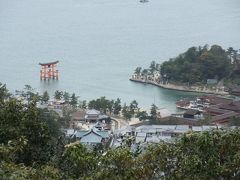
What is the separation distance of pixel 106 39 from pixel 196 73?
621cm

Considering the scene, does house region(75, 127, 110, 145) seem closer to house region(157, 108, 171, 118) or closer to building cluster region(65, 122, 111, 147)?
building cluster region(65, 122, 111, 147)

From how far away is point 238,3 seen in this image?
93.6 feet

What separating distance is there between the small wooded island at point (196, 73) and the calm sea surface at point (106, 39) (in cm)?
34

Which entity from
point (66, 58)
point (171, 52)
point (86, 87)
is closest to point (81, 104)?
point (86, 87)

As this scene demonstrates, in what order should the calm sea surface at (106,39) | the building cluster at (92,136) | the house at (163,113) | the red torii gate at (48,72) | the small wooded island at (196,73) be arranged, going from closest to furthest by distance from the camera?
the building cluster at (92,136) < the house at (163,113) < the small wooded island at (196,73) < the calm sea surface at (106,39) < the red torii gate at (48,72)

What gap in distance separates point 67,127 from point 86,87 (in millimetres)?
3548

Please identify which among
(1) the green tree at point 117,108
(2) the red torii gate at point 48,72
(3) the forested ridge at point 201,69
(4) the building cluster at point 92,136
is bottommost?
(4) the building cluster at point 92,136

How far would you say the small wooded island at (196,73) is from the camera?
12.4 metres

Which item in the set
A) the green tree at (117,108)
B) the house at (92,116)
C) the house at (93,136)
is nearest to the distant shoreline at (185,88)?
the green tree at (117,108)

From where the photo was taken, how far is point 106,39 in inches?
722

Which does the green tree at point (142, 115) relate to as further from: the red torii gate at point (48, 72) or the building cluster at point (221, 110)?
the red torii gate at point (48, 72)

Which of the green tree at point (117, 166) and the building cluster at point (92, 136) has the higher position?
the green tree at point (117, 166)

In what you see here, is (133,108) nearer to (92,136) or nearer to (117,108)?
(117,108)

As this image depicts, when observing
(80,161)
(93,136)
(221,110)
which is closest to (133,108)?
(221,110)
